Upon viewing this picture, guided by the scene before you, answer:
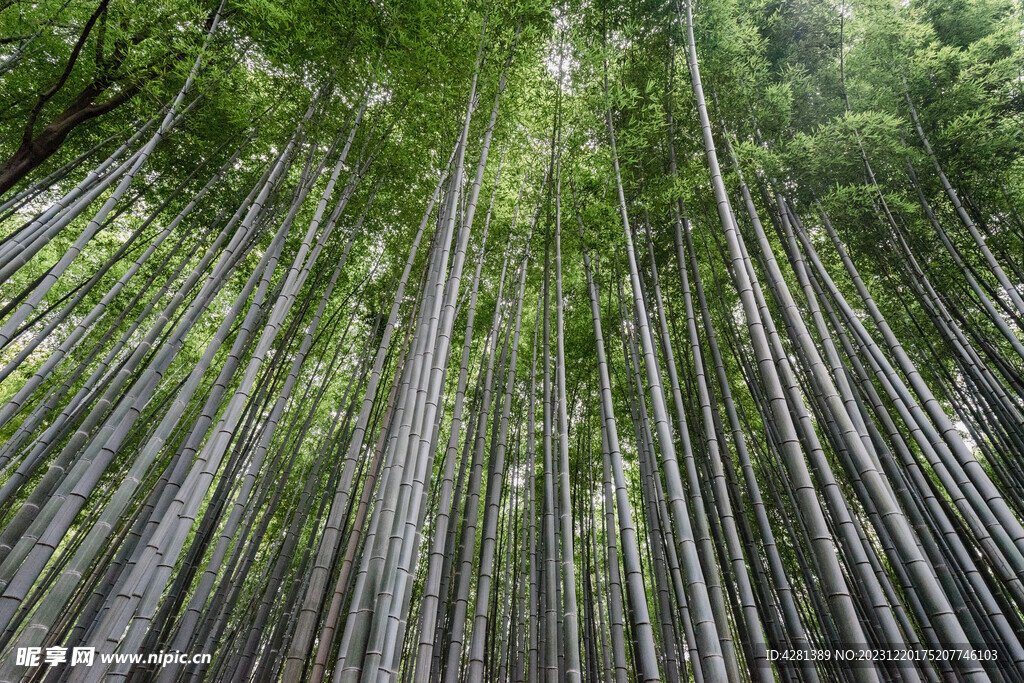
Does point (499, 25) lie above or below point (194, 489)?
above

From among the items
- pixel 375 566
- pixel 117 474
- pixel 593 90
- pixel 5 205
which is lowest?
pixel 375 566

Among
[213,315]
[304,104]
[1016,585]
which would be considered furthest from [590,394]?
[213,315]

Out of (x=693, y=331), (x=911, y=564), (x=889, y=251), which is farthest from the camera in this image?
(x=889, y=251)

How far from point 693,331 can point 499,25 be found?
8.17ft

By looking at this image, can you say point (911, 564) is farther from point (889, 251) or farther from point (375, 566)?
point (889, 251)

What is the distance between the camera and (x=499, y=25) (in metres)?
3.12

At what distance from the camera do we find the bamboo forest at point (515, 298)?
5.88 feet

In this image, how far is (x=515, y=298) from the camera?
3.26 metres

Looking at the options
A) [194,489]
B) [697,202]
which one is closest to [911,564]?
[194,489]

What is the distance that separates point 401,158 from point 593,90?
5.42 feet

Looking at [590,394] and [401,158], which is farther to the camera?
[590,394]

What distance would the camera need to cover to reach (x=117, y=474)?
14.6 feet

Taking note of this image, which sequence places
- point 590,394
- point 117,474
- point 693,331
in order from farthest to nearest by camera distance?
point 590,394, point 117,474, point 693,331

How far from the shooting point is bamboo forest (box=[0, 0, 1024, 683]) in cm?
179
